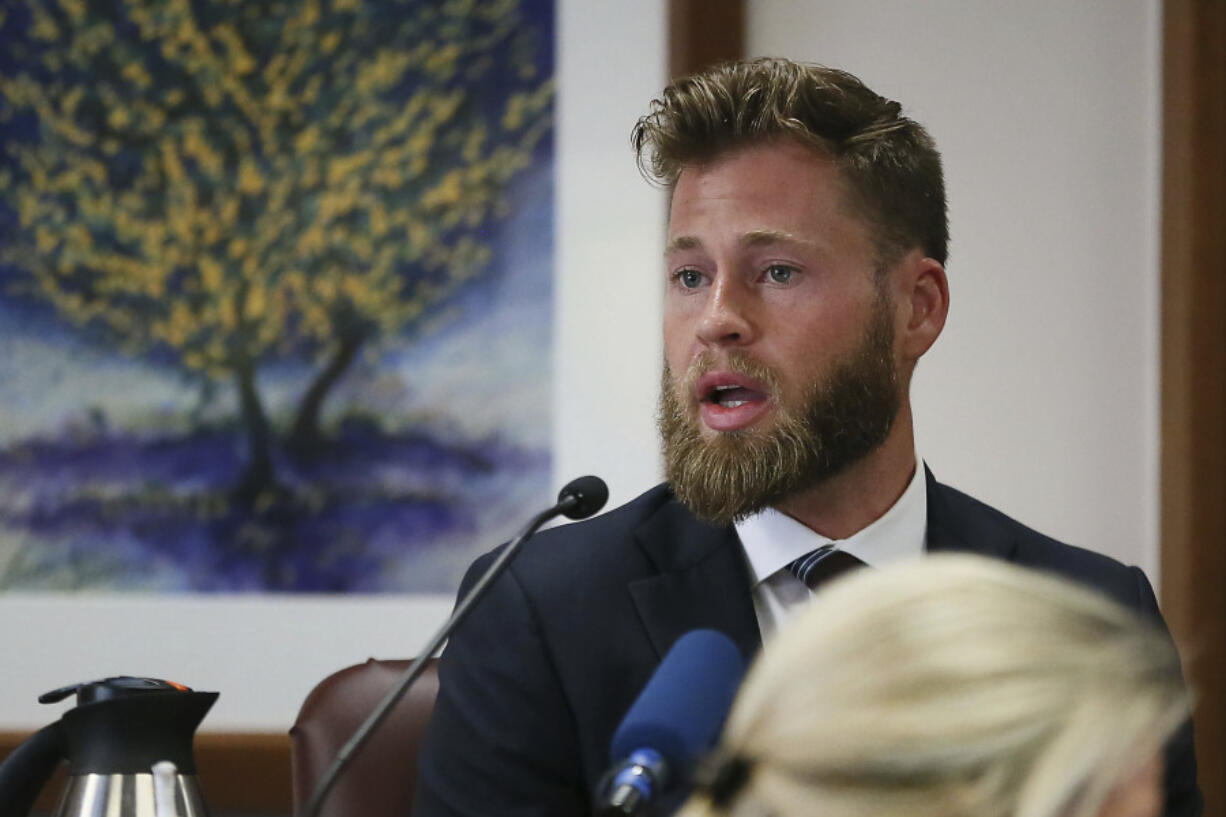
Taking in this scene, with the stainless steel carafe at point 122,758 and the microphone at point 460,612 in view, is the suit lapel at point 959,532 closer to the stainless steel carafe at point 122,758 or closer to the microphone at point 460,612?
the microphone at point 460,612

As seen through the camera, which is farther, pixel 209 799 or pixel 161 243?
pixel 161 243

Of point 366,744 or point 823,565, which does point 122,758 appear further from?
point 823,565

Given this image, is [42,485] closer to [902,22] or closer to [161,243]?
[161,243]

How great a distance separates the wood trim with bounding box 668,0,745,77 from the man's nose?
1.83 feet

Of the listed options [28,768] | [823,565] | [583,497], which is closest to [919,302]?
[823,565]

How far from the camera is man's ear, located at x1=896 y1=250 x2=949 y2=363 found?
147cm

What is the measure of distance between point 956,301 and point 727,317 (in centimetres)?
67

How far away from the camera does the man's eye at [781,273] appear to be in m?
1.37

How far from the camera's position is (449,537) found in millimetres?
1863

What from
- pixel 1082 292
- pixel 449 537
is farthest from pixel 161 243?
pixel 1082 292

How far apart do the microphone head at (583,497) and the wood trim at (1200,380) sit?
3.41ft

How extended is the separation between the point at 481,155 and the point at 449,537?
48 cm

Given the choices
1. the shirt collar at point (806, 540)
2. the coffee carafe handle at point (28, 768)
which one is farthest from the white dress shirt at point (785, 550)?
the coffee carafe handle at point (28, 768)

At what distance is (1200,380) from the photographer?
185cm
